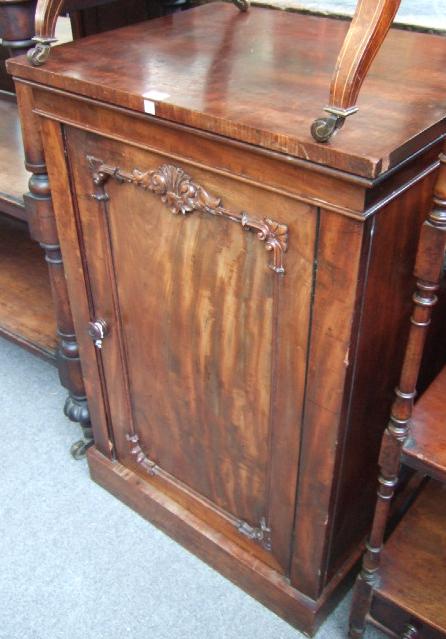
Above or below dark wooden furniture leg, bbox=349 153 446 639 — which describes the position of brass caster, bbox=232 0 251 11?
above

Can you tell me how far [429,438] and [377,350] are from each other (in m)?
0.13

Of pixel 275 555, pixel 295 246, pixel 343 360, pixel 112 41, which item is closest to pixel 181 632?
pixel 275 555

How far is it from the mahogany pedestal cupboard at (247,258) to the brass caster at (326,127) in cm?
1

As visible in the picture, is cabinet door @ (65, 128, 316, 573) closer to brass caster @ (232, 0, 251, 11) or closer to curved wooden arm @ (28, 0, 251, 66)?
curved wooden arm @ (28, 0, 251, 66)

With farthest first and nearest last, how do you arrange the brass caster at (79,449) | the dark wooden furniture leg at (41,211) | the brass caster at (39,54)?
the brass caster at (79,449)
the dark wooden furniture leg at (41,211)
the brass caster at (39,54)

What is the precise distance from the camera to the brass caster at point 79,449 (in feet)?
4.88

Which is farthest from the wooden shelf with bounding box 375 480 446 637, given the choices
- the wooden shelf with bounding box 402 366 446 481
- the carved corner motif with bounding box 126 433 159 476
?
the carved corner motif with bounding box 126 433 159 476

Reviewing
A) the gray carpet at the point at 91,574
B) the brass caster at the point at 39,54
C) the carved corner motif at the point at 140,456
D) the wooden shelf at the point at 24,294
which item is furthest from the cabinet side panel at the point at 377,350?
the wooden shelf at the point at 24,294

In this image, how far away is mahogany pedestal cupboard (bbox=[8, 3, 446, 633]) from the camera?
759 mm

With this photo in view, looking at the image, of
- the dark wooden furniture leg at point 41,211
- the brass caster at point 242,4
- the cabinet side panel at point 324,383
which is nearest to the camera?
the cabinet side panel at point 324,383

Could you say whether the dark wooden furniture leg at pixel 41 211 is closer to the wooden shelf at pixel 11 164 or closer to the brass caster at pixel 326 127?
the wooden shelf at pixel 11 164

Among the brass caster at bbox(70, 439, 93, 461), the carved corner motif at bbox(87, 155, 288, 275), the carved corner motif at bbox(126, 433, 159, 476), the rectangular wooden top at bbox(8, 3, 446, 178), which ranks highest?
the rectangular wooden top at bbox(8, 3, 446, 178)

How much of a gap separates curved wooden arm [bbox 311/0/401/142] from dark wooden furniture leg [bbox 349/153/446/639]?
0.37 ft

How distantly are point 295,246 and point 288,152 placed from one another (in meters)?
0.12
